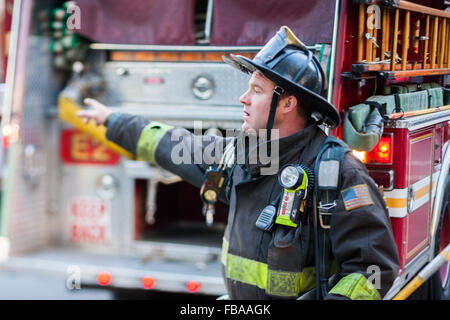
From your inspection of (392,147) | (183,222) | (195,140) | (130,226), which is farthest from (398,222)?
(183,222)

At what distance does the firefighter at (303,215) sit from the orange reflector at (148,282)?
1.75 metres

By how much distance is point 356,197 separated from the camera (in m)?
2.33

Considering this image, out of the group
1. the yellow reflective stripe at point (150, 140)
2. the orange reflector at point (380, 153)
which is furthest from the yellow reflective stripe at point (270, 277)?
the orange reflector at point (380, 153)

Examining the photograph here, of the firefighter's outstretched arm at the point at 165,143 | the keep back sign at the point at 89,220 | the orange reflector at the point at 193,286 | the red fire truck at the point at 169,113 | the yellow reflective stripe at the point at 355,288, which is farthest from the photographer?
the keep back sign at the point at 89,220

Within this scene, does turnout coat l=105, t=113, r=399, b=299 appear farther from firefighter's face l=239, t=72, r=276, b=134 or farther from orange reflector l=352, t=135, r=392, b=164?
orange reflector l=352, t=135, r=392, b=164

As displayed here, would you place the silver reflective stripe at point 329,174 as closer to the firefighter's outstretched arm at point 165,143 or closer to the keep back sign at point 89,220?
the firefighter's outstretched arm at point 165,143

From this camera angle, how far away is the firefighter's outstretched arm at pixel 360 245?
229cm

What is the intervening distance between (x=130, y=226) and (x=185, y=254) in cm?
47

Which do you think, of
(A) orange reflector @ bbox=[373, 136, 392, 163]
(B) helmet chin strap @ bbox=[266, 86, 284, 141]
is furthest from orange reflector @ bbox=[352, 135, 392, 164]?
(B) helmet chin strap @ bbox=[266, 86, 284, 141]

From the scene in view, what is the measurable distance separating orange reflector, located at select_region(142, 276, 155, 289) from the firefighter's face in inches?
80.0

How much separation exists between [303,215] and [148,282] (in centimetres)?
215

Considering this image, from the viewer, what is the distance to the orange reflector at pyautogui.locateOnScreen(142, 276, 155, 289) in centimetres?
430
